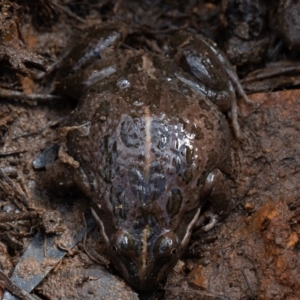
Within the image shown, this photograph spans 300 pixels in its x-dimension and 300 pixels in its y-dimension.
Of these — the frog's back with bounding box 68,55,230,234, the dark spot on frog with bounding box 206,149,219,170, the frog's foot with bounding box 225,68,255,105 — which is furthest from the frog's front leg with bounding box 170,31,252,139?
the dark spot on frog with bounding box 206,149,219,170

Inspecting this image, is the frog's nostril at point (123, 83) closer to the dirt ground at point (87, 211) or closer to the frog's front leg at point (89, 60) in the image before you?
the frog's front leg at point (89, 60)

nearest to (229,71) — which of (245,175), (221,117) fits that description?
(221,117)

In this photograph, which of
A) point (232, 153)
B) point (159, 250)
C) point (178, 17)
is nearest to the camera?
point (159, 250)

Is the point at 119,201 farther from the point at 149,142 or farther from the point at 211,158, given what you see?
the point at 211,158

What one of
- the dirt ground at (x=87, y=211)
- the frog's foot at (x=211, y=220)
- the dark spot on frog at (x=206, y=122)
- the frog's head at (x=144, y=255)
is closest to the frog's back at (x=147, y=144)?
Answer: the dark spot on frog at (x=206, y=122)

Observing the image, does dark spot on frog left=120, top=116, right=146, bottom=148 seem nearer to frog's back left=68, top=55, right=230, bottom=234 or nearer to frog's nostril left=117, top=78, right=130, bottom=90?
frog's back left=68, top=55, right=230, bottom=234

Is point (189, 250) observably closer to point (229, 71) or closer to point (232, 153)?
point (232, 153)

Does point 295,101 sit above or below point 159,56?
below
